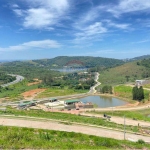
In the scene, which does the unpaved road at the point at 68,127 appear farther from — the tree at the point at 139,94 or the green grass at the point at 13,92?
the green grass at the point at 13,92

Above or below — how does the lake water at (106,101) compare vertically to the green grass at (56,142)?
below

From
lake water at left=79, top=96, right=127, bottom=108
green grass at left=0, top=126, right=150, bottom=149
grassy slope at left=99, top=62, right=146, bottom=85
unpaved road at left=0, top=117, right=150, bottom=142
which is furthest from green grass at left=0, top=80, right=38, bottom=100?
green grass at left=0, top=126, right=150, bottom=149

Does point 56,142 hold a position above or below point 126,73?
below

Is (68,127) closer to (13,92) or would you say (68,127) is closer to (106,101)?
(106,101)

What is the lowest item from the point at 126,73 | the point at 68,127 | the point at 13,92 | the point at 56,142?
the point at 13,92

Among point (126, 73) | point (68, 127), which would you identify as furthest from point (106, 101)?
point (126, 73)

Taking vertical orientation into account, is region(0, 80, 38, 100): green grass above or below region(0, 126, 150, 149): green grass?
below

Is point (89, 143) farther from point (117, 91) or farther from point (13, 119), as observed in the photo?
point (117, 91)

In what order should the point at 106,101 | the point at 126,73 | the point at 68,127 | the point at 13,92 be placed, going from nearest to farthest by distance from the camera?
1. the point at 68,127
2. the point at 106,101
3. the point at 13,92
4. the point at 126,73

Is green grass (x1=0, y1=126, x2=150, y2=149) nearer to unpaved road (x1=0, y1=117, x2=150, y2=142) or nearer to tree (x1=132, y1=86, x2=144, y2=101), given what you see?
unpaved road (x1=0, y1=117, x2=150, y2=142)

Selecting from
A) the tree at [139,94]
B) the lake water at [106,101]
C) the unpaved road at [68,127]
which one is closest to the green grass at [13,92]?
the lake water at [106,101]

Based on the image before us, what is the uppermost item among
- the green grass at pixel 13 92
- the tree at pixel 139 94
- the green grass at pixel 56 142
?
the green grass at pixel 56 142
